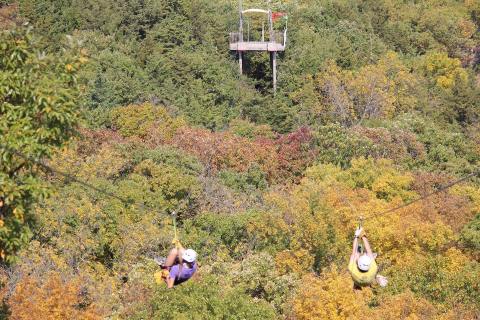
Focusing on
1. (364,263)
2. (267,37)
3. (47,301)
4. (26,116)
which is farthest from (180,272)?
(267,37)

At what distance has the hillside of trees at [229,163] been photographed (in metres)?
13.7

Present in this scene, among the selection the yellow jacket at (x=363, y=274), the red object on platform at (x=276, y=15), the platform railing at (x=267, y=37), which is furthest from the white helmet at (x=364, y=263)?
the red object on platform at (x=276, y=15)

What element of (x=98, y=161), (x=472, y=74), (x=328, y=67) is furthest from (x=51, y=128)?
(x=472, y=74)

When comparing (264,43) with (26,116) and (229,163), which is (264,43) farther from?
(26,116)

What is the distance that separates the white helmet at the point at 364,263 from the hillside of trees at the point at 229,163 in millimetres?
4964

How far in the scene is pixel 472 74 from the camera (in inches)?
2571

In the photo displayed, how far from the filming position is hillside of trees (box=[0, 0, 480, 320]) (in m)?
13.7

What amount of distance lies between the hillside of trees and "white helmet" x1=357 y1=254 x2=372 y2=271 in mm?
4964

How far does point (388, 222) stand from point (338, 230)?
7.01ft

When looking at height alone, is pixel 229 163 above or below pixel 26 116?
below

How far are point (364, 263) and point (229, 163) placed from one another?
26.3 metres

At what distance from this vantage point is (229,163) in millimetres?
39969

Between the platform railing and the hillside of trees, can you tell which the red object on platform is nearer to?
the platform railing

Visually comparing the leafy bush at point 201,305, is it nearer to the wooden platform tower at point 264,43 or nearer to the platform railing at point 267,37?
the wooden platform tower at point 264,43
